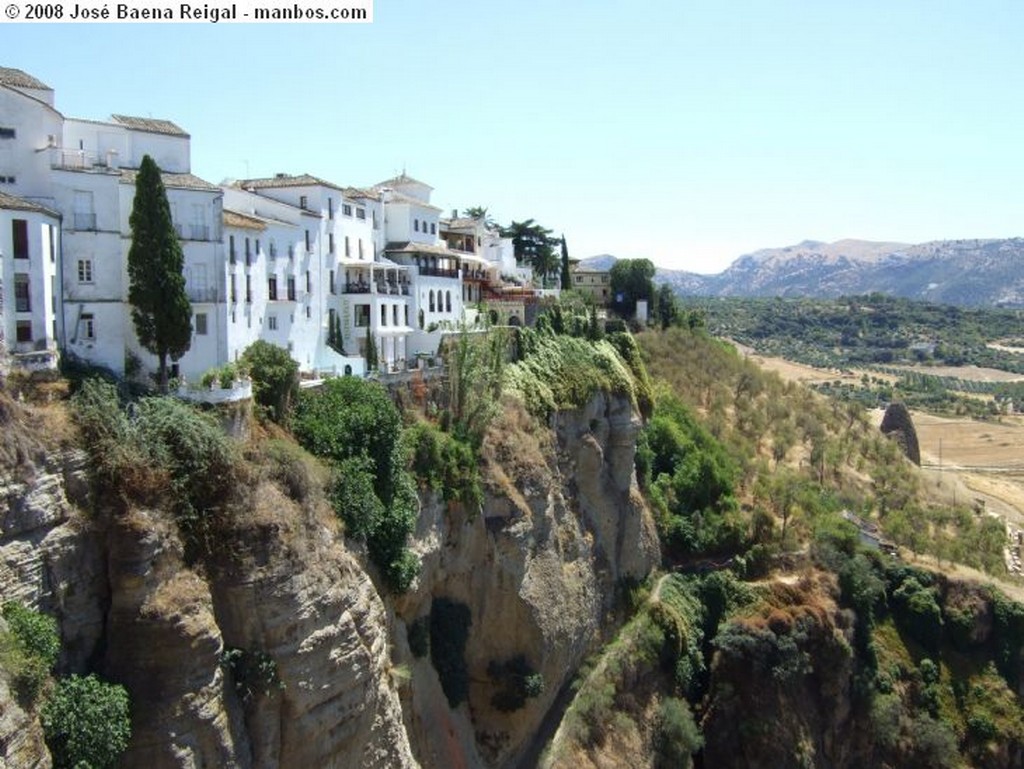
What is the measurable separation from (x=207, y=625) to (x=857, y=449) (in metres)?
60.6

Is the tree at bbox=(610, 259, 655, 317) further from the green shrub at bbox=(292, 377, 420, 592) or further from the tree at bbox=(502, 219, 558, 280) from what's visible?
the green shrub at bbox=(292, 377, 420, 592)

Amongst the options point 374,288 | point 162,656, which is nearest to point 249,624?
point 162,656

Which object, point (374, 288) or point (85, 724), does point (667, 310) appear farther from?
point (85, 724)

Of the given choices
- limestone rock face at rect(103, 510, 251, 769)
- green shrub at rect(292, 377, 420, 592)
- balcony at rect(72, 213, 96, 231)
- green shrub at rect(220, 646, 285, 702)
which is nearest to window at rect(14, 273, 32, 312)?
balcony at rect(72, 213, 96, 231)

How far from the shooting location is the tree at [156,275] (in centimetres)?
2780

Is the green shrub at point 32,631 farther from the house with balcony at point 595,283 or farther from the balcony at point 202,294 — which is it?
the house with balcony at point 595,283

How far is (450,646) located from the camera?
34750 millimetres

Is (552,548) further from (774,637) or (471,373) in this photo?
(774,637)

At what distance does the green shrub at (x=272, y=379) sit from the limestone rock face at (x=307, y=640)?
15.1 feet

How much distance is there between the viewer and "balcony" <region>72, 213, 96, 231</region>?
28.8m

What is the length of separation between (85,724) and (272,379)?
498 inches

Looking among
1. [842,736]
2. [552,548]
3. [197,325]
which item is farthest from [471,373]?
[842,736]

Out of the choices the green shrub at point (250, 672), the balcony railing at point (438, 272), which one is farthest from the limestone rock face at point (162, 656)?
the balcony railing at point (438, 272)

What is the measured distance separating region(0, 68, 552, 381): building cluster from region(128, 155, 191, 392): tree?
1288 mm
